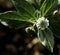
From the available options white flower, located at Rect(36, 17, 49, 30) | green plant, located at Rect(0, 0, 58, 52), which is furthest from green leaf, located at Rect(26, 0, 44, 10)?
white flower, located at Rect(36, 17, 49, 30)

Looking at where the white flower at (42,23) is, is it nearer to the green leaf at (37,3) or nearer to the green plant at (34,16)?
the green plant at (34,16)

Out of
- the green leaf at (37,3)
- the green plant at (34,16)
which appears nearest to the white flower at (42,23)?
the green plant at (34,16)

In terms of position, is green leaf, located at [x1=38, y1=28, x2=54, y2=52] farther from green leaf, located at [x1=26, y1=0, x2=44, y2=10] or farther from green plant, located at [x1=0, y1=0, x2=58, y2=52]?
green leaf, located at [x1=26, y1=0, x2=44, y2=10]

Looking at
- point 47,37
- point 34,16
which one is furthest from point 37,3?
point 47,37

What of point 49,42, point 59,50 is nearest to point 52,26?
point 49,42

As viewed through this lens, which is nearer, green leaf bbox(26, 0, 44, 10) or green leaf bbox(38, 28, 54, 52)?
green leaf bbox(38, 28, 54, 52)

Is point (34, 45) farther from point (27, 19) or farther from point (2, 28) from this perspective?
point (27, 19)
